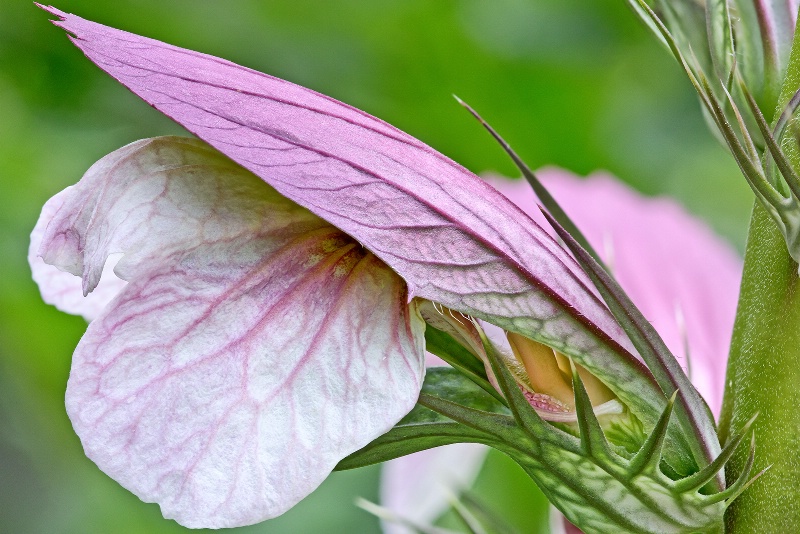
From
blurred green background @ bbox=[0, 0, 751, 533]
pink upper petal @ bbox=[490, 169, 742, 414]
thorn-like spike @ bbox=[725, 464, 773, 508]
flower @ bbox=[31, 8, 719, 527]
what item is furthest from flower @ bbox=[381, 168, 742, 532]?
blurred green background @ bbox=[0, 0, 751, 533]

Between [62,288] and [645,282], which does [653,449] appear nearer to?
[62,288]

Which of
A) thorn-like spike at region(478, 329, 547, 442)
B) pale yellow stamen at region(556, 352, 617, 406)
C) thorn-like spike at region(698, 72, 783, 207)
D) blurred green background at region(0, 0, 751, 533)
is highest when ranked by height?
thorn-like spike at region(698, 72, 783, 207)

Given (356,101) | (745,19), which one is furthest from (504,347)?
(356,101)

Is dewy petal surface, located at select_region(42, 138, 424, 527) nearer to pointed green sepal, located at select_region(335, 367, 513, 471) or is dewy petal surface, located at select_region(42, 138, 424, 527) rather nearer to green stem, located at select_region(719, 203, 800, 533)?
pointed green sepal, located at select_region(335, 367, 513, 471)

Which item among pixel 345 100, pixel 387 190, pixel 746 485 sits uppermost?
pixel 387 190

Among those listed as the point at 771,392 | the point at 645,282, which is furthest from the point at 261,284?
the point at 645,282

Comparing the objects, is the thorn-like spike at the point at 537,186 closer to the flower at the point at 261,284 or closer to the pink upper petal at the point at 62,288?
the flower at the point at 261,284

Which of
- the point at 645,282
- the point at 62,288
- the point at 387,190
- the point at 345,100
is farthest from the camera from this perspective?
the point at 345,100
